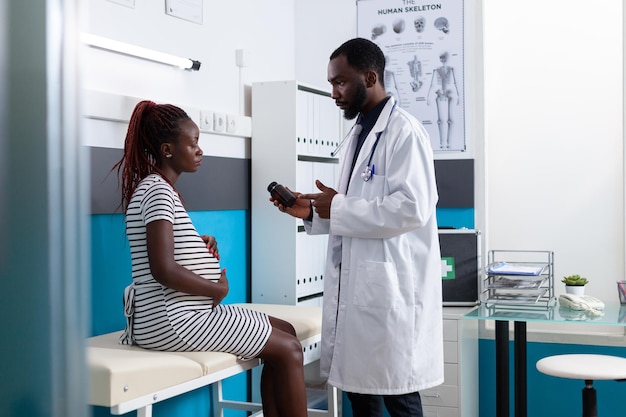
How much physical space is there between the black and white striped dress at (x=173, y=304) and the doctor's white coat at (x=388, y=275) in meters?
0.27

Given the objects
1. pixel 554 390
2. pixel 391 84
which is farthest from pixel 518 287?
pixel 391 84

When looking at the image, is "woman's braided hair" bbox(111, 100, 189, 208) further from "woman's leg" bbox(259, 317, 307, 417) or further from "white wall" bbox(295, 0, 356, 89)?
"white wall" bbox(295, 0, 356, 89)

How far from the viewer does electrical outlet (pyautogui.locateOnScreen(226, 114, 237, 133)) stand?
298cm

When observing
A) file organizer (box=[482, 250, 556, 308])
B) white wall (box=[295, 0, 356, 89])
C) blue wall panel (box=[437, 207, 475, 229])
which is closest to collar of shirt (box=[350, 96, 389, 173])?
file organizer (box=[482, 250, 556, 308])

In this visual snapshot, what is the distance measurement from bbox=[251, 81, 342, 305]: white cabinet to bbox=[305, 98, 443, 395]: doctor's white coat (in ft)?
3.20

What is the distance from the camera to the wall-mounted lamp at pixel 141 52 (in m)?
2.33

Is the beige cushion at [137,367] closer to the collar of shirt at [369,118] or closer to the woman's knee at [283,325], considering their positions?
the woman's knee at [283,325]

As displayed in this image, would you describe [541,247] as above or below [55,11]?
below

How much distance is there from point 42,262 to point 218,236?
242 cm

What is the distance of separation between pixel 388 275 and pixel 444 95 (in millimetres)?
1634

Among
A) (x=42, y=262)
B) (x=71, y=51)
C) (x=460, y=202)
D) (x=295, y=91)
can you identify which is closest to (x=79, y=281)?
(x=42, y=262)

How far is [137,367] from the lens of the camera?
6.03ft

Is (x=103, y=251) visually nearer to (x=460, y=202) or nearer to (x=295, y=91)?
(x=295, y=91)

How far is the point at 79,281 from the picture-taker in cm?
58
